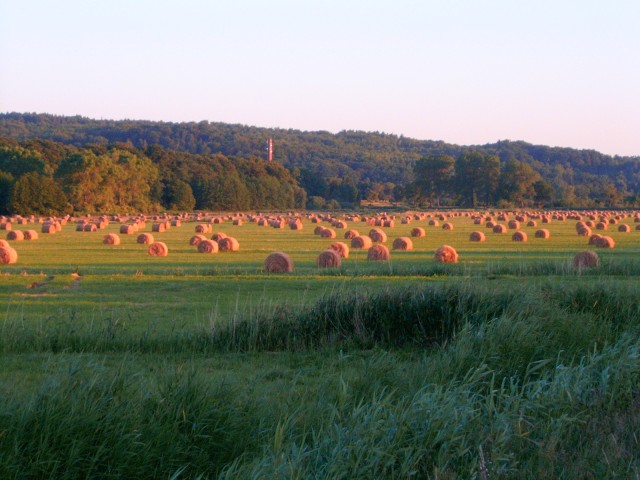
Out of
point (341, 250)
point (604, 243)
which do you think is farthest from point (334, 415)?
point (604, 243)

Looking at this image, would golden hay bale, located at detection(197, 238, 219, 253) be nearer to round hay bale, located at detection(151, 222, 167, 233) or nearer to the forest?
round hay bale, located at detection(151, 222, 167, 233)

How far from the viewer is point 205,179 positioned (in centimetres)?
11106

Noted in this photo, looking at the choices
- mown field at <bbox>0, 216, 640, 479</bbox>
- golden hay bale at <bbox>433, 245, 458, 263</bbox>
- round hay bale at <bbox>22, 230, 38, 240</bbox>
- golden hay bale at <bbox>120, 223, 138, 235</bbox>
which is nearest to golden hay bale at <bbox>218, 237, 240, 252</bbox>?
golden hay bale at <bbox>433, 245, 458, 263</bbox>

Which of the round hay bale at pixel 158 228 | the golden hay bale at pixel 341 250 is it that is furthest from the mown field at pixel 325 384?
the round hay bale at pixel 158 228

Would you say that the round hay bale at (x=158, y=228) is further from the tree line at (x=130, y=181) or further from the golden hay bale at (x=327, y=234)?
the tree line at (x=130, y=181)

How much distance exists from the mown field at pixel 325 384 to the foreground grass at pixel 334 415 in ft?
0.08

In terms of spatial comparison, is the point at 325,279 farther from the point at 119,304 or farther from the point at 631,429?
the point at 631,429

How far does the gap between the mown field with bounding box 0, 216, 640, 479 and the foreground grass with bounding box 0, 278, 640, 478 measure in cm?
2

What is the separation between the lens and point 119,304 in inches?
703

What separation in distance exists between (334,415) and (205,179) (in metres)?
105

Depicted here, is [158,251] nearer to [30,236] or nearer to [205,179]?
[30,236]

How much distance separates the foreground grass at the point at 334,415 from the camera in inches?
257

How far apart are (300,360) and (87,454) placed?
217 inches

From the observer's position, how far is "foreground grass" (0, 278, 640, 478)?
6.52 meters
